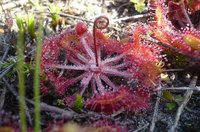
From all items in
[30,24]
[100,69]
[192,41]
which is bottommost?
[100,69]

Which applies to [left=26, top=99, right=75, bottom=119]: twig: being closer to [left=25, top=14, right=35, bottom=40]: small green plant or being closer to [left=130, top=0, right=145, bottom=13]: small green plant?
[left=25, top=14, right=35, bottom=40]: small green plant

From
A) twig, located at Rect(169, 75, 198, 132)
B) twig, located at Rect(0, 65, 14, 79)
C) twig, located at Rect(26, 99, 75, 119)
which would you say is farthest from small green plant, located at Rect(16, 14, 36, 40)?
twig, located at Rect(169, 75, 198, 132)

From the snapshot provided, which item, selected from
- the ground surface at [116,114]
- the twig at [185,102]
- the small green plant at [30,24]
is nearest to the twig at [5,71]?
the ground surface at [116,114]

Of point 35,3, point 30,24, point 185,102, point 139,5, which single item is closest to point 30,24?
point 30,24

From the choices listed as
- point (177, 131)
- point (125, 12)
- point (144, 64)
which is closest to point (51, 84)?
point (144, 64)

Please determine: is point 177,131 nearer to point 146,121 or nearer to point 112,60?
point 146,121

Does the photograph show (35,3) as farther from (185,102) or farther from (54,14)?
(185,102)

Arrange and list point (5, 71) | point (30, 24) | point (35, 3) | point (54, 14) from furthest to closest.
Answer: point (35, 3), point (54, 14), point (30, 24), point (5, 71)

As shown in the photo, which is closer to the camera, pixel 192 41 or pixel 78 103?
pixel 78 103

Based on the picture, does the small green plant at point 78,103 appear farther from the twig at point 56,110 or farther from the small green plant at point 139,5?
the small green plant at point 139,5
